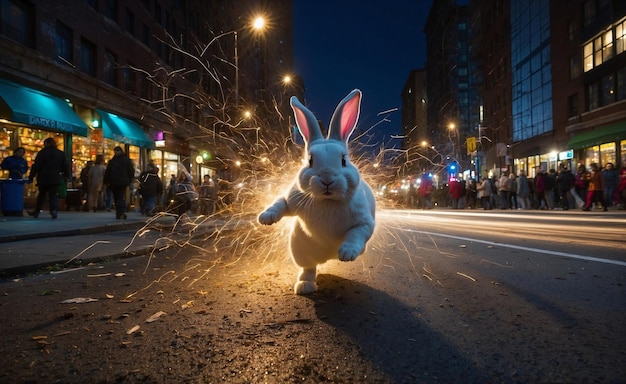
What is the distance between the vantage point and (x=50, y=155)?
12367 mm

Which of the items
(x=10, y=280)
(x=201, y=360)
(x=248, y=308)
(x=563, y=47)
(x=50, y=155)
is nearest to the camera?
(x=201, y=360)

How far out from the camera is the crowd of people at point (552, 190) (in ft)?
60.6

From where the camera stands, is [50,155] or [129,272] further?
[50,155]

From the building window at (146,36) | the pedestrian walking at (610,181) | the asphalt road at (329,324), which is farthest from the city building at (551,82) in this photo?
the building window at (146,36)

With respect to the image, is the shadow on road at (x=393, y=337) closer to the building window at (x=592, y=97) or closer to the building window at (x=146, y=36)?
the building window at (x=146, y=36)

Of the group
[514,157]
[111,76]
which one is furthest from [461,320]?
[514,157]

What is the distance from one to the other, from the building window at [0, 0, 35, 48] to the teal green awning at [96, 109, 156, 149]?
4913 mm

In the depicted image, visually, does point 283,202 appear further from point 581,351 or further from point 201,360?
point 581,351

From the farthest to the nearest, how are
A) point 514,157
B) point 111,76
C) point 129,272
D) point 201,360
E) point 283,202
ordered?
point 514,157, point 111,76, point 129,272, point 283,202, point 201,360

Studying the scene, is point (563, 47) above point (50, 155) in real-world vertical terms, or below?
above

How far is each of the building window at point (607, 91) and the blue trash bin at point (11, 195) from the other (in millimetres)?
33871

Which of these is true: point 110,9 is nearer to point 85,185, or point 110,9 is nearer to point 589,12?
point 85,185

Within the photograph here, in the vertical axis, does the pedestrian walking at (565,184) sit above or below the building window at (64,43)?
below

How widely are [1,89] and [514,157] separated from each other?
44.8 m
